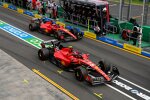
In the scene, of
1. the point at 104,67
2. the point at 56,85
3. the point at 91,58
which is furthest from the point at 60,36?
the point at 56,85

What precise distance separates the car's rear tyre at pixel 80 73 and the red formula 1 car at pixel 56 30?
7552 millimetres

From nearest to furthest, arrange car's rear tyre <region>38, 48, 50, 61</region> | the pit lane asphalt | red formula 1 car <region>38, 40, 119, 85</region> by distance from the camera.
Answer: the pit lane asphalt
red formula 1 car <region>38, 40, 119, 85</region>
car's rear tyre <region>38, 48, 50, 61</region>

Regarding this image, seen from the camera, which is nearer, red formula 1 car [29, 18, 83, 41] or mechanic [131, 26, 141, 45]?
mechanic [131, 26, 141, 45]

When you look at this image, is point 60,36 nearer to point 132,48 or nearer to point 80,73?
point 132,48

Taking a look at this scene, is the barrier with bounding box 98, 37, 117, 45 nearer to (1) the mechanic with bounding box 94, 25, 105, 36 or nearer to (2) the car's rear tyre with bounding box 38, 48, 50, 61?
(1) the mechanic with bounding box 94, 25, 105, 36

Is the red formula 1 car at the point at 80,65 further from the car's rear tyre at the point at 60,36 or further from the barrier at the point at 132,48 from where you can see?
the barrier at the point at 132,48

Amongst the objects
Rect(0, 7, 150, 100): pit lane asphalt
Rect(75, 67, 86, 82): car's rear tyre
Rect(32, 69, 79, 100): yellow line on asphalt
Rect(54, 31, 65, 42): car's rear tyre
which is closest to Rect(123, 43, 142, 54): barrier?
Rect(0, 7, 150, 100): pit lane asphalt

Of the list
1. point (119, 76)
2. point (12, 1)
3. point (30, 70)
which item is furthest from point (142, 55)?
point (12, 1)

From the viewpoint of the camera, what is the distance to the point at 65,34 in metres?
23.8

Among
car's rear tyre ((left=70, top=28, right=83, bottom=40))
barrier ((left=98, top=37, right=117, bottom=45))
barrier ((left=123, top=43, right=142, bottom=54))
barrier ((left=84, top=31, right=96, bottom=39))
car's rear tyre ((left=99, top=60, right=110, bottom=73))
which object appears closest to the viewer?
car's rear tyre ((left=99, top=60, right=110, bottom=73))

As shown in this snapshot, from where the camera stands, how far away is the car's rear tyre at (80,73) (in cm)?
1568

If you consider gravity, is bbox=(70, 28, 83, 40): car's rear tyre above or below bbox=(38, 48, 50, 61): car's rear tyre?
above

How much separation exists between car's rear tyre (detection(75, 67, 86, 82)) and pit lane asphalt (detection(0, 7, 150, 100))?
0.84 ft

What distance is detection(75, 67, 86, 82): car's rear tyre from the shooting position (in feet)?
51.4
